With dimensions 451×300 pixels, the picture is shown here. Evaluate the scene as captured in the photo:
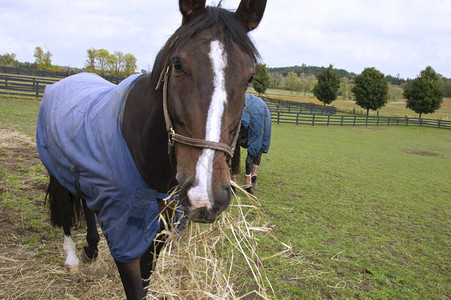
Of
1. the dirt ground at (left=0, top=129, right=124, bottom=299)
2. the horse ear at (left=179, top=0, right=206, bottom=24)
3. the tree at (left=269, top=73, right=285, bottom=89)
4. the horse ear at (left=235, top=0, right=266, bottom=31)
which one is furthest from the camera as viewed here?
the tree at (left=269, top=73, right=285, bottom=89)

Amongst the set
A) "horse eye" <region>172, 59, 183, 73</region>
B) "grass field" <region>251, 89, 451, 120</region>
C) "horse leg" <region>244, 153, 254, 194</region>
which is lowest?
"horse leg" <region>244, 153, 254, 194</region>

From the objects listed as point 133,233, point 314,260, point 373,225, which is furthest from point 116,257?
point 373,225

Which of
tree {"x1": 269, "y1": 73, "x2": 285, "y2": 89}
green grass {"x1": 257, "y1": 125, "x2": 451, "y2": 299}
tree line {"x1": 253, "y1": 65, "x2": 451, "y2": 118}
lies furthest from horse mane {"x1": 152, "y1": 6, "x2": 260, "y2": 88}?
tree {"x1": 269, "y1": 73, "x2": 285, "y2": 89}

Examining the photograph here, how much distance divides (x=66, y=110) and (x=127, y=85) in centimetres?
67

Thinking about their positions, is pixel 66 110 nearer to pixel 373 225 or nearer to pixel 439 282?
pixel 439 282

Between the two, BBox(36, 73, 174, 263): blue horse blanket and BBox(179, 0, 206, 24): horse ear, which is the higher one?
BBox(179, 0, 206, 24): horse ear

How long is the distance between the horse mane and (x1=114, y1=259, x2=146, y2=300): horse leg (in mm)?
1391

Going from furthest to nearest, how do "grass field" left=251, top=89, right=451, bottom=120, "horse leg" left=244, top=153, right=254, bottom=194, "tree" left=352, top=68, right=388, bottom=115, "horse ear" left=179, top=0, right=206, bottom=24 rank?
"grass field" left=251, top=89, right=451, bottom=120 → "tree" left=352, top=68, right=388, bottom=115 → "horse leg" left=244, top=153, right=254, bottom=194 → "horse ear" left=179, top=0, right=206, bottom=24

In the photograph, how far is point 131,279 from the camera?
1937mm

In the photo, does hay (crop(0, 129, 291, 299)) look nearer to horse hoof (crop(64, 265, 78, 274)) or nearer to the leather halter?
horse hoof (crop(64, 265, 78, 274))

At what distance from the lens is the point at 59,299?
2477 millimetres

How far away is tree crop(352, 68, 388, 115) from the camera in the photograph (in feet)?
106

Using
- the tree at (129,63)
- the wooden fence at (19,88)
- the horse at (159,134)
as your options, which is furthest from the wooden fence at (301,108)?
the horse at (159,134)

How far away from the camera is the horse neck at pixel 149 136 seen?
172 centimetres
